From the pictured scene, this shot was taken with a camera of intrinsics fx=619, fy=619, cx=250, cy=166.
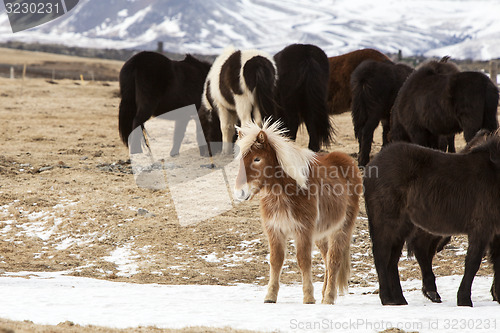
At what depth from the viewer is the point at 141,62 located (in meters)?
11.0

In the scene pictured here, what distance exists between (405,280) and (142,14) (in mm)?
177214

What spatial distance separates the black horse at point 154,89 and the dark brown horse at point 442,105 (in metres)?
3.72

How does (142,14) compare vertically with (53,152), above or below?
below

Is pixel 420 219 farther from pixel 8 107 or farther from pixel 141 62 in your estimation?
pixel 8 107

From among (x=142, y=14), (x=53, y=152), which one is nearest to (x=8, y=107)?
(x=53, y=152)

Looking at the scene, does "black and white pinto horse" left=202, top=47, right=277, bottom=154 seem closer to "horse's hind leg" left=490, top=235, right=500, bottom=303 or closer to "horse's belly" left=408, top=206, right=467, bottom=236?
"horse's belly" left=408, top=206, right=467, bottom=236

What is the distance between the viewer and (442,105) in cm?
835

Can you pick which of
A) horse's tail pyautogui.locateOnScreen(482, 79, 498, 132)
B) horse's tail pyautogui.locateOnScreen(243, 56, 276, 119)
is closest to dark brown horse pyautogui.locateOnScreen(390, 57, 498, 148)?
horse's tail pyautogui.locateOnScreen(482, 79, 498, 132)

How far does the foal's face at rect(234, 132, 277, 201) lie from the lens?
4734mm

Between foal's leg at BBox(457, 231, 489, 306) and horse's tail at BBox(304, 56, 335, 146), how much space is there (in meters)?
6.18

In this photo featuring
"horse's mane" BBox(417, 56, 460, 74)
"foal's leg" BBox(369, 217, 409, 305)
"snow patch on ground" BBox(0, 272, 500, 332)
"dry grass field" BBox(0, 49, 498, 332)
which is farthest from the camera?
"horse's mane" BBox(417, 56, 460, 74)

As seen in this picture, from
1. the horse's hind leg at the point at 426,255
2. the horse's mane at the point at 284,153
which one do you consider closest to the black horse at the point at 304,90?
the horse's hind leg at the point at 426,255

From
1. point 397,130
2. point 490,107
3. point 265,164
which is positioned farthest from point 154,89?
point 265,164

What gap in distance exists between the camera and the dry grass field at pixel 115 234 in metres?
6.59
